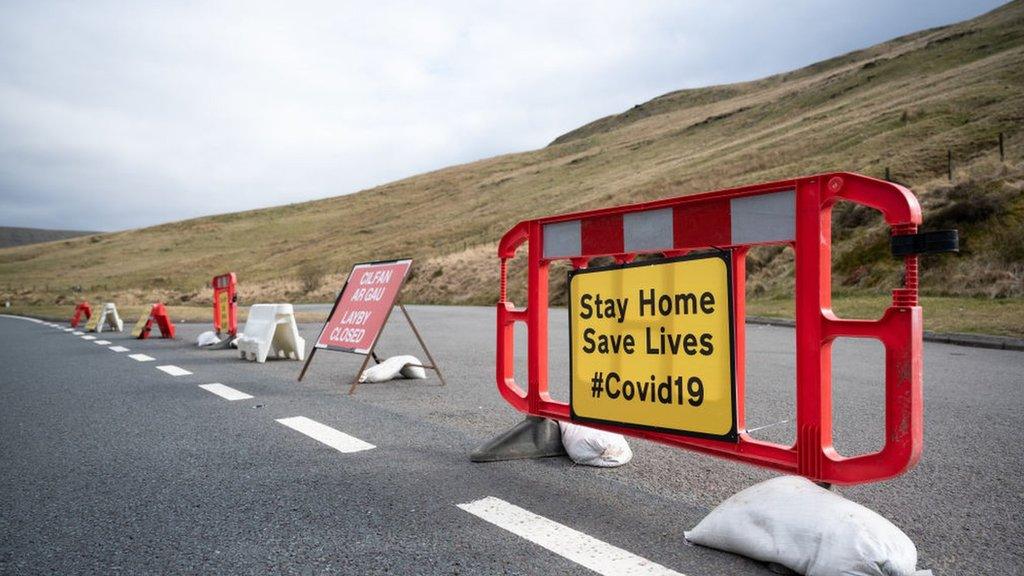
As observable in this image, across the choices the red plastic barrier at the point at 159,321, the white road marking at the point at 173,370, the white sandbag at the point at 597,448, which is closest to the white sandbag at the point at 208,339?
the red plastic barrier at the point at 159,321

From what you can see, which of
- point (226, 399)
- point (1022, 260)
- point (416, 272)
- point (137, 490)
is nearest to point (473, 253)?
point (416, 272)

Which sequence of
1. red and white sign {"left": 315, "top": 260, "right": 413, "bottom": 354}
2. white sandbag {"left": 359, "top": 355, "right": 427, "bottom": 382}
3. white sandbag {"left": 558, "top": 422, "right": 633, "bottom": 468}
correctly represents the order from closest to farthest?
1. white sandbag {"left": 558, "top": 422, "right": 633, "bottom": 468}
2. red and white sign {"left": 315, "top": 260, "right": 413, "bottom": 354}
3. white sandbag {"left": 359, "top": 355, "right": 427, "bottom": 382}

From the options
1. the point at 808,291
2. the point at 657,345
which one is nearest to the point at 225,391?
the point at 657,345

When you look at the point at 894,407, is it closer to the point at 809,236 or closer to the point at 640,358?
the point at 809,236

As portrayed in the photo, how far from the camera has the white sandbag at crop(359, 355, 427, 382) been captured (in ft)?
25.8

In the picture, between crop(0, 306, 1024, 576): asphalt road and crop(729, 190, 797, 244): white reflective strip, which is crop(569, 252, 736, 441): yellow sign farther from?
crop(0, 306, 1024, 576): asphalt road

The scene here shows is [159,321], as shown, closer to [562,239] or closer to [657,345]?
[562,239]

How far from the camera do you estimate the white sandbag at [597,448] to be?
4.32 metres

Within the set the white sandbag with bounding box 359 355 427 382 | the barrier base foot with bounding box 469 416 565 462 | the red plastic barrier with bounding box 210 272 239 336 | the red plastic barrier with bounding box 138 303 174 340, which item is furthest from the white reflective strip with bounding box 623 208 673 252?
the red plastic barrier with bounding box 138 303 174 340

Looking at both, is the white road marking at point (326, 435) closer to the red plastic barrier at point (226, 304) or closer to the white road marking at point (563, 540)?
the white road marking at point (563, 540)

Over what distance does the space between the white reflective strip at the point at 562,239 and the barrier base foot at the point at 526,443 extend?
40.0 inches

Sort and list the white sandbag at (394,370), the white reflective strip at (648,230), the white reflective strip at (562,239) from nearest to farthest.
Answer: the white reflective strip at (648,230) → the white reflective strip at (562,239) → the white sandbag at (394,370)

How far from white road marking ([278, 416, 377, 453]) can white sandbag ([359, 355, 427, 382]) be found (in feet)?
6.69

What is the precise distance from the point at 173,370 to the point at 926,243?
863 centimetres
